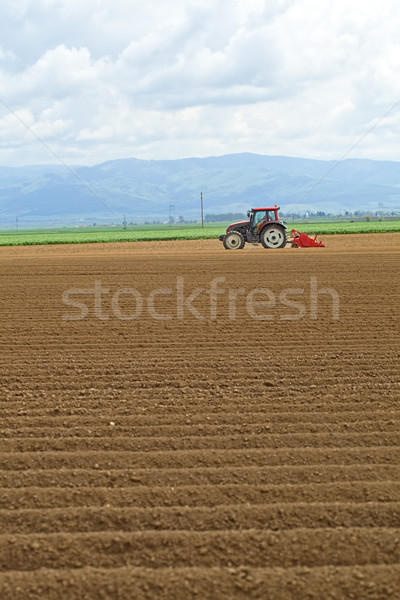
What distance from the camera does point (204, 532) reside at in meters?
4.08

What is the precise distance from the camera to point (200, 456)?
17.0 ft

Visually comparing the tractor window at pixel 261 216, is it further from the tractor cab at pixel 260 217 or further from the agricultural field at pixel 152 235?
the agricultural field at pixel 152 235

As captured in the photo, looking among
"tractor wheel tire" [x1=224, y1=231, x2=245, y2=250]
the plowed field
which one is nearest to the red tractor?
"tractor wheel tire" [x1=224, y1=231, x2=245, y2=250]

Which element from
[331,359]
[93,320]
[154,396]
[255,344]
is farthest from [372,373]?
[93,320]

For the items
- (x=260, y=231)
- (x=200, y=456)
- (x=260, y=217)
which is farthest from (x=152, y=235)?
(x=200, y=456)

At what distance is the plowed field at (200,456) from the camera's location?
12.3ft

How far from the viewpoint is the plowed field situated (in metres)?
3.73

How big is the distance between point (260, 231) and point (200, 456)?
20.2 metres

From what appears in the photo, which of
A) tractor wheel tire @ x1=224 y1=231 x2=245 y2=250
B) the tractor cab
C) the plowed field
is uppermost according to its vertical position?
the tractor cab

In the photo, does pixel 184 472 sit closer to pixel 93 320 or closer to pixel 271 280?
pixel 93 320

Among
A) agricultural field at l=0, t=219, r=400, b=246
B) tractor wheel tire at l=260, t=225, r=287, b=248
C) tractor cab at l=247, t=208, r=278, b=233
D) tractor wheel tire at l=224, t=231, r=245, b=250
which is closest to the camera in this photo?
tractor wheel tire at l=260, t=225, r=287, b=248

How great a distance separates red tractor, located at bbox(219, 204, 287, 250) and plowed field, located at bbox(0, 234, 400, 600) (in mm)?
13722

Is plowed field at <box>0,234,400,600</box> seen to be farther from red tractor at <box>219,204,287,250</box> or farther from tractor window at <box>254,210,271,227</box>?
tractor window at <box>254,210,271,227</box>

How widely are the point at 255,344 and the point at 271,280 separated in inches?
262
